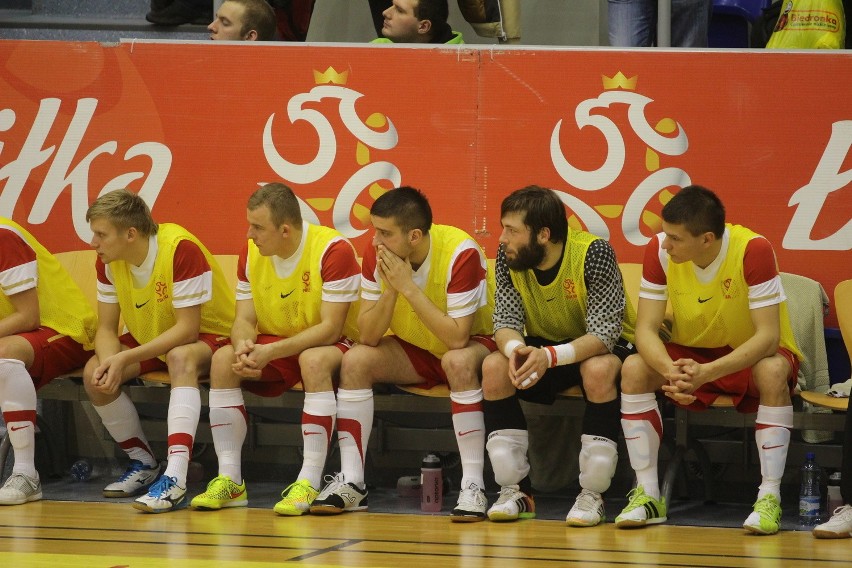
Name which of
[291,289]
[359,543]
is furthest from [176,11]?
[359,543]

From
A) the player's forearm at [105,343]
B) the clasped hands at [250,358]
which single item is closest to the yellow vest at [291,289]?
the clasped hands at [250,358]

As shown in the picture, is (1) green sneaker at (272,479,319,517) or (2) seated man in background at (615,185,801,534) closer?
(2) seated man in background at (615,185,801,534)

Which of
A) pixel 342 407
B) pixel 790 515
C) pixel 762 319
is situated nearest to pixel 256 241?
pixel 342 407

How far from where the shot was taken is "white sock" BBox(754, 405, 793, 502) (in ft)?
16.4

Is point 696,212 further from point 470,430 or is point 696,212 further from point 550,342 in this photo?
point 470,430

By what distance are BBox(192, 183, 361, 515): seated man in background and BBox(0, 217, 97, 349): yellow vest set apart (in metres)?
0.85

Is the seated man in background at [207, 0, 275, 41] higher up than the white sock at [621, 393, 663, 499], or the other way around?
the seated man in background at [207, 0, 275, 41]

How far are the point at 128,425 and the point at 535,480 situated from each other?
1.93 metres

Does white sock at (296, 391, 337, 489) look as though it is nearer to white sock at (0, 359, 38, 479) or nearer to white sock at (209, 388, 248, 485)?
white sock at (209, 388, 248, 485)

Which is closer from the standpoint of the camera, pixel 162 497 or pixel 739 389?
pixel 739 389

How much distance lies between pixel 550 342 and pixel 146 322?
190 cm

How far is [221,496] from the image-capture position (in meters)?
5.43

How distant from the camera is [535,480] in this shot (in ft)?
19.4

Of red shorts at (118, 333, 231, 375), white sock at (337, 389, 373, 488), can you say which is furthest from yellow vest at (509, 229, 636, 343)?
red shorts at (118, 333, 231, 375)
